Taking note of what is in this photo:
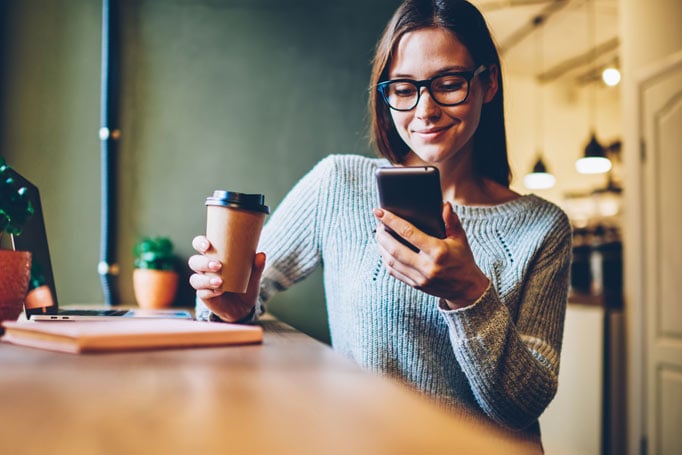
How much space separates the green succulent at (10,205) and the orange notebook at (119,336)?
166 mm

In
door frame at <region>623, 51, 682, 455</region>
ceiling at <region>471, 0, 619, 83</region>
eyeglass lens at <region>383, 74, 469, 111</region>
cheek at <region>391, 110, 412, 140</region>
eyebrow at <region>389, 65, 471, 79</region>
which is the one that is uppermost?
ceiling at <region>471, 0, 619, 83</region>

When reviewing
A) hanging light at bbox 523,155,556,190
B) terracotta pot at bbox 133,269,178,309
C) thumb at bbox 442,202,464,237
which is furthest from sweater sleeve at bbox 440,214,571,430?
hanging light at bbox 523,155,556,190

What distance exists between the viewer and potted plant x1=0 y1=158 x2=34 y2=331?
0.71m

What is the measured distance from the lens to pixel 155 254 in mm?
1528

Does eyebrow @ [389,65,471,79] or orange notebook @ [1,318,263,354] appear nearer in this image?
orange notebook @ [1,318,263,354]

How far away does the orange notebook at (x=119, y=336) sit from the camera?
23.3 inches

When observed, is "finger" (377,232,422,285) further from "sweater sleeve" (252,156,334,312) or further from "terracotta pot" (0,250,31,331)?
"terracotta pot" (0,250,31,331)

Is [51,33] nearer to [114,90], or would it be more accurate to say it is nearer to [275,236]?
[114,90]

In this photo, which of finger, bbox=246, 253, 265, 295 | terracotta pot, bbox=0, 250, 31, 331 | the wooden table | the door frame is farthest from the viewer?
the door frame

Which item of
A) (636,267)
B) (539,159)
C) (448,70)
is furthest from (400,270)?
(539,159)

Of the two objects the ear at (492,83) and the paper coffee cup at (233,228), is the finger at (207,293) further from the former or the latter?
the ear at (492,83)

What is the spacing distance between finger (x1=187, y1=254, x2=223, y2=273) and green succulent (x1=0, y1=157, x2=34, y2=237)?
245mm

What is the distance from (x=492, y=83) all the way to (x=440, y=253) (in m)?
0.60

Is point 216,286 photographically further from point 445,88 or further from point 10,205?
point 445,88
